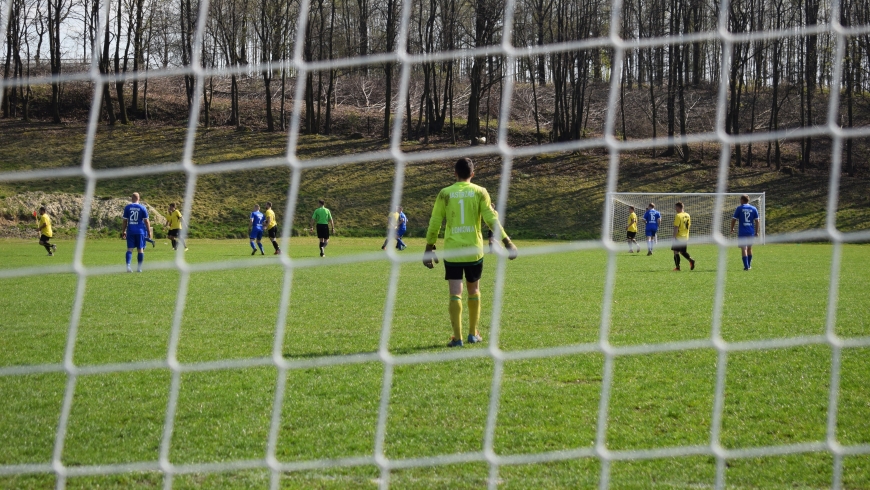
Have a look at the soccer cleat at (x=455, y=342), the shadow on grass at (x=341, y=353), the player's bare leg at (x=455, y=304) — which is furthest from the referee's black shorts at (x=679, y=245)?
the shadow on grass at (x=341, y=353)

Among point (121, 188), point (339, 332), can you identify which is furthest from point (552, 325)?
point (121, 188)

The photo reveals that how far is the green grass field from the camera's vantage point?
392 cm

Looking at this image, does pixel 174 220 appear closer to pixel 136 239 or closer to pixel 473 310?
pixel 136 239

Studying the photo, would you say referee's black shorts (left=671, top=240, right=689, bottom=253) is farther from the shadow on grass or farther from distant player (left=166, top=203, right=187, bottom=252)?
distant player (left=166, top=203, right=187, bottom=252)

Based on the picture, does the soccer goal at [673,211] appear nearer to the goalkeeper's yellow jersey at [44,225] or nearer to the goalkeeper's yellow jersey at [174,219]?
the goalkeeper's yellow jersey at [174,219]

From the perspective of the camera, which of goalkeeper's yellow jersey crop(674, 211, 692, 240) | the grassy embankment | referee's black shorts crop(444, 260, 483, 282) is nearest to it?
referee's black shorts crop(444, 260, 483, 282)

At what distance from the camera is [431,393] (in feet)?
17.4

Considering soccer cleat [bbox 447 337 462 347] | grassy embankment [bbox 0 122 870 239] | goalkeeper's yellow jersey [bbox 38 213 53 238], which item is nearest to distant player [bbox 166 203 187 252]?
goalkeeper's yellow jersey [bbox 38 213 53 238]

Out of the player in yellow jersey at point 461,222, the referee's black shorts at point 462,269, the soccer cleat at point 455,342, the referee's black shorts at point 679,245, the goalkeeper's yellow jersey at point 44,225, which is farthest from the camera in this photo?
the goalkeeper's yellow jersey at point 44,225

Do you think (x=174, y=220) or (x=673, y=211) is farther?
(x=673, y=211)

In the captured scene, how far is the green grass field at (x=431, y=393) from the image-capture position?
12.8 feet

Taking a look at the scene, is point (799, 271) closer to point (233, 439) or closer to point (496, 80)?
point (233, 439)

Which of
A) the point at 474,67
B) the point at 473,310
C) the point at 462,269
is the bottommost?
the point at 473,310

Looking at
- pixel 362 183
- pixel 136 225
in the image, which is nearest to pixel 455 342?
pixel 136 225
